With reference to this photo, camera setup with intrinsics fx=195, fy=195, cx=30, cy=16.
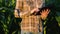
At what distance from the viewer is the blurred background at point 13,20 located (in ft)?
12.0

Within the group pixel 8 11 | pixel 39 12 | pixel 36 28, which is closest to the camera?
pixel 39 12

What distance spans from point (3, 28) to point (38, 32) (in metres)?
1.70

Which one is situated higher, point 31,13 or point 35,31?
point 31,13

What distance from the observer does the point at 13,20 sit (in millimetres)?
3752

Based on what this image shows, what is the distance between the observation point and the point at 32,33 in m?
2.19

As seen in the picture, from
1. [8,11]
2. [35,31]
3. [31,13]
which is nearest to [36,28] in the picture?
[35,31]

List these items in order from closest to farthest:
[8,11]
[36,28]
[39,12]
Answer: [39,12] → [36,28] → [8,11]

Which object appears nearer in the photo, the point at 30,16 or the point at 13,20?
the point at 30,16

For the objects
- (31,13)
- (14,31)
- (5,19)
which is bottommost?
(14,31)

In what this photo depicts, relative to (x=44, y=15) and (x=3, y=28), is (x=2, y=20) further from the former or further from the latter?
(x=44, y=15)

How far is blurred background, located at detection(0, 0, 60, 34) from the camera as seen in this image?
3.67 m

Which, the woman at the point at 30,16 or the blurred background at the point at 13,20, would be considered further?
the blurred background at the point at 13,20

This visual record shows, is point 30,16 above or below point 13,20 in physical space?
above

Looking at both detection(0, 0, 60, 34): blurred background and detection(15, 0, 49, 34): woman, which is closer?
detection(15, 0, 49, 34): woman
